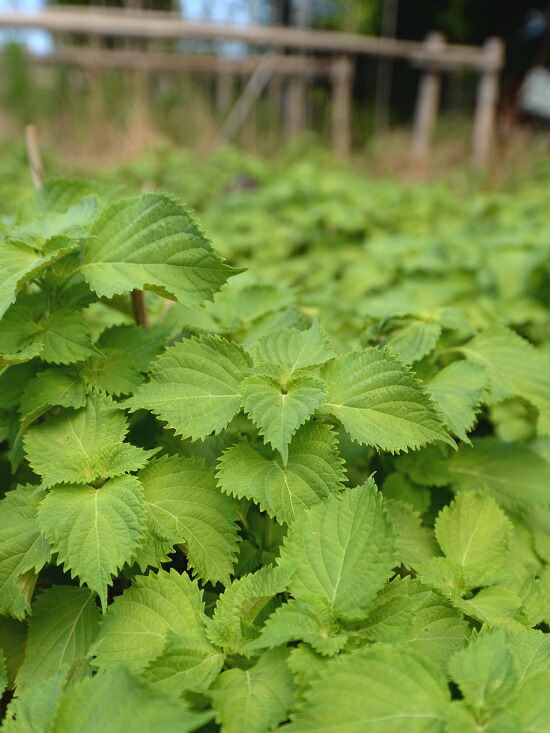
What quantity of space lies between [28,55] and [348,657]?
903 cm

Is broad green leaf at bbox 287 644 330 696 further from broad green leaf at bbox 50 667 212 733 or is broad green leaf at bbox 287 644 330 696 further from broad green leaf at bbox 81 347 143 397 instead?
broad green leaf at bbox 81 347 143 397

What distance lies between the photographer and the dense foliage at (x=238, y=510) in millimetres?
837

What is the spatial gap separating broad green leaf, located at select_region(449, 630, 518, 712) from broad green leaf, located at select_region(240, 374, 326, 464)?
1.23 ft

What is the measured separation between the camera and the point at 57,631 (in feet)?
3.59

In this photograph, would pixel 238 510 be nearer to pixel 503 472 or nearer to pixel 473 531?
pixel 473 531

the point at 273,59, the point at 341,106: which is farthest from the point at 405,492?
the point at 273,59

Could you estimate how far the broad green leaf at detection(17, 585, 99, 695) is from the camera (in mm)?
1049

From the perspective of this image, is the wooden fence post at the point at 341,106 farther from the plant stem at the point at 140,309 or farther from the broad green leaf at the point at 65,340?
the broad green leaf at the point at 65,340

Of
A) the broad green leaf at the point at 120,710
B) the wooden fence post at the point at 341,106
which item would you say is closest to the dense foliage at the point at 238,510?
the broad green leaf at the point at 120,710

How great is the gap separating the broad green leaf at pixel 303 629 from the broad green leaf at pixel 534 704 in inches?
9.1

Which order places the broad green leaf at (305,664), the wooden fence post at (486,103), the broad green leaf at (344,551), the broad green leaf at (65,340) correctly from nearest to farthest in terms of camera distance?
the broad green leaf at (305,664) → the broad green leaf at (344,551) → the broad green leaf at (65,340) → the wooden fence post at (486,103)

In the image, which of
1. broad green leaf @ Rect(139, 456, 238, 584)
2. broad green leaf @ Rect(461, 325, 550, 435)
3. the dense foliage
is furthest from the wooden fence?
broad green leaf @ Rect(139, 456, 238, 584)

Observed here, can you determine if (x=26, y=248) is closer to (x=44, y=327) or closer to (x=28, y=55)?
(x=44, y=327)

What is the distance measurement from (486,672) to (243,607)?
350mm
